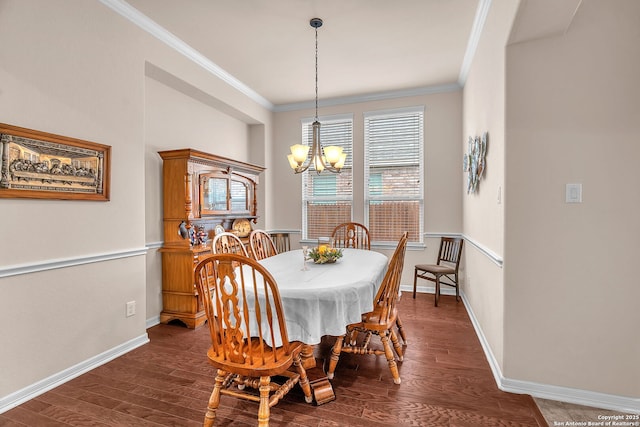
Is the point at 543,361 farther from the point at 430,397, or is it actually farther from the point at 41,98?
the point at 41,98

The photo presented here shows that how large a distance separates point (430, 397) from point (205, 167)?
119 inches

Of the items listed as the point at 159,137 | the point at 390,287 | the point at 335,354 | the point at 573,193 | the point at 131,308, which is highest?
the point at 159,137

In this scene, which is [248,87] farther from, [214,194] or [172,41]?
[214,194]

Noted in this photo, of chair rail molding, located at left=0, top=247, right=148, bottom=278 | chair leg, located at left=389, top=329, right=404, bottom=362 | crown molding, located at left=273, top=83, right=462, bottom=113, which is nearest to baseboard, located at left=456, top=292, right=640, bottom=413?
chair leg, located at left=389, top=329, right=404, bottom=362

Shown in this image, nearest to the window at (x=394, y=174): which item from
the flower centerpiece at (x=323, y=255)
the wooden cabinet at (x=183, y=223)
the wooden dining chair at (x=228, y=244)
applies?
the flower centerpiece at (x=323, y=255)

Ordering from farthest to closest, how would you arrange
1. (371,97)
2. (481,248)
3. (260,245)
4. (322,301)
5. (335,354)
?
(371,97) < (260,245) < (481,248) < (335,354) < (322,301)

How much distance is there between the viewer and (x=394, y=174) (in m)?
4.73

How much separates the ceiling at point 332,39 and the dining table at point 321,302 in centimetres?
219

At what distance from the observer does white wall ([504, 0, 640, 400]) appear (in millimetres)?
1885

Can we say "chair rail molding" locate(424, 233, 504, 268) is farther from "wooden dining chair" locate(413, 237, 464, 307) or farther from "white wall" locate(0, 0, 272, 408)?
"white wall" locate(0, 0, 272, 408)

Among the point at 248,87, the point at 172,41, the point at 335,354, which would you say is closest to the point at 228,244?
the point at 335,354

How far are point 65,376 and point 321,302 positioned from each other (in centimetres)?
197

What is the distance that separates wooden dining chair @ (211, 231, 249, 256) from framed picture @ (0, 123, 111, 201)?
0.97m

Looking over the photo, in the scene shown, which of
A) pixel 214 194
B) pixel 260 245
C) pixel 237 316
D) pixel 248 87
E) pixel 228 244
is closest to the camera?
pixel 237 316
